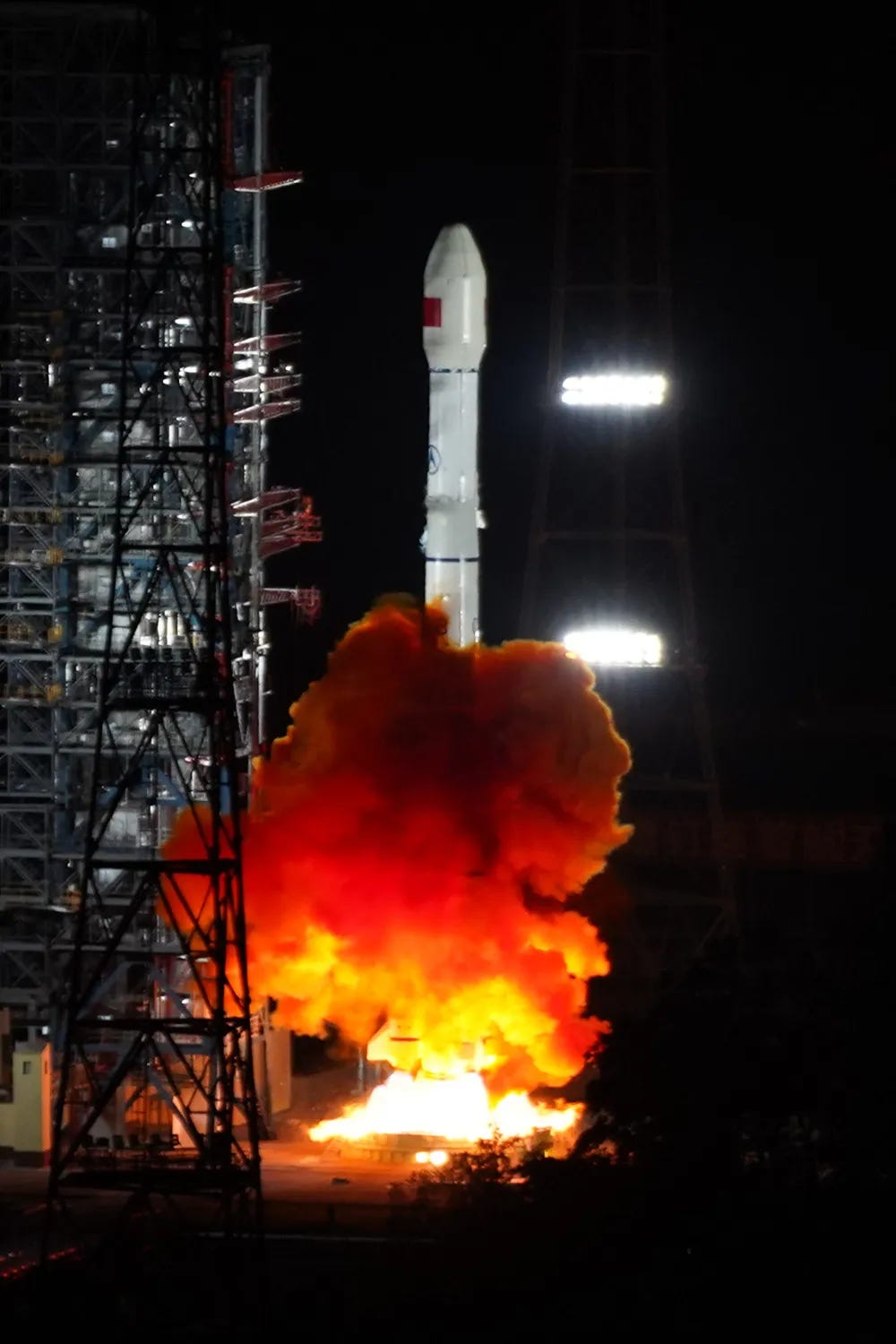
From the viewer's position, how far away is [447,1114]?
45.1 metres

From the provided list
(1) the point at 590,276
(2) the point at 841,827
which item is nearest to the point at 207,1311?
(1) the point at 590,276

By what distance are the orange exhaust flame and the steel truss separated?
115 cm

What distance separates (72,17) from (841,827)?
83.1 feet

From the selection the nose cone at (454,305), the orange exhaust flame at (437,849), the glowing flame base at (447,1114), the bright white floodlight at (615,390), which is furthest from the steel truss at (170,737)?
the bright white floodlight at (615,390)

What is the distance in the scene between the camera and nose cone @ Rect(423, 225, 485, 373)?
48344 mm

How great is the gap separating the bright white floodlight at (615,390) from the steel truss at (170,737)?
27.7ft

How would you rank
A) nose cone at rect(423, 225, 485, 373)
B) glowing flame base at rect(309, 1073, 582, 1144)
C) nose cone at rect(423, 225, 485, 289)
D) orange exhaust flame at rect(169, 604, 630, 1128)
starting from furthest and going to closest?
1. nose cone at rect(423, 225, 485, 289)
2. nose cone at rect(423, 225, 485, 373)
3. orange exhaust flame at rect(169, 604, 630, 1128)
4. glowing flame base at rect(309, 1073, 582, 1144)

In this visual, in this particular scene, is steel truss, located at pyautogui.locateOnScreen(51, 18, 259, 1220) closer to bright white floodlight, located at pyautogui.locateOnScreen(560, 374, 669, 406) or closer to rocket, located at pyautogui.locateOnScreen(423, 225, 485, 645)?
rocket, located at pyautogui.locateOnScreen(423, 225, 485, 645)

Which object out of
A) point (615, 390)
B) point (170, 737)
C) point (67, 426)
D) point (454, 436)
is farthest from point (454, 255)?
point (170, 737)

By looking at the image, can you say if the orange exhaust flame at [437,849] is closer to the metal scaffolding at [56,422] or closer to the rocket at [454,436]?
the rocket at [454,436]

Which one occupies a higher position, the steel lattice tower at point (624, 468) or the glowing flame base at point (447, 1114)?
the steel lattice tower at point (624, 468)

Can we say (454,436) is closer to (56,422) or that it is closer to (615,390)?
(615,390)

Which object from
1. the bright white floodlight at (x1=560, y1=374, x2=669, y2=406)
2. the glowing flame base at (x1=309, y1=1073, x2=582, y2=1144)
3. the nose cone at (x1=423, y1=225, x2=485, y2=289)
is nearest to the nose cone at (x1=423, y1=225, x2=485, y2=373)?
the nose cone at (x1=423, y1=225, x2=485, y2=289)

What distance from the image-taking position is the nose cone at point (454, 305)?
48344 mm
